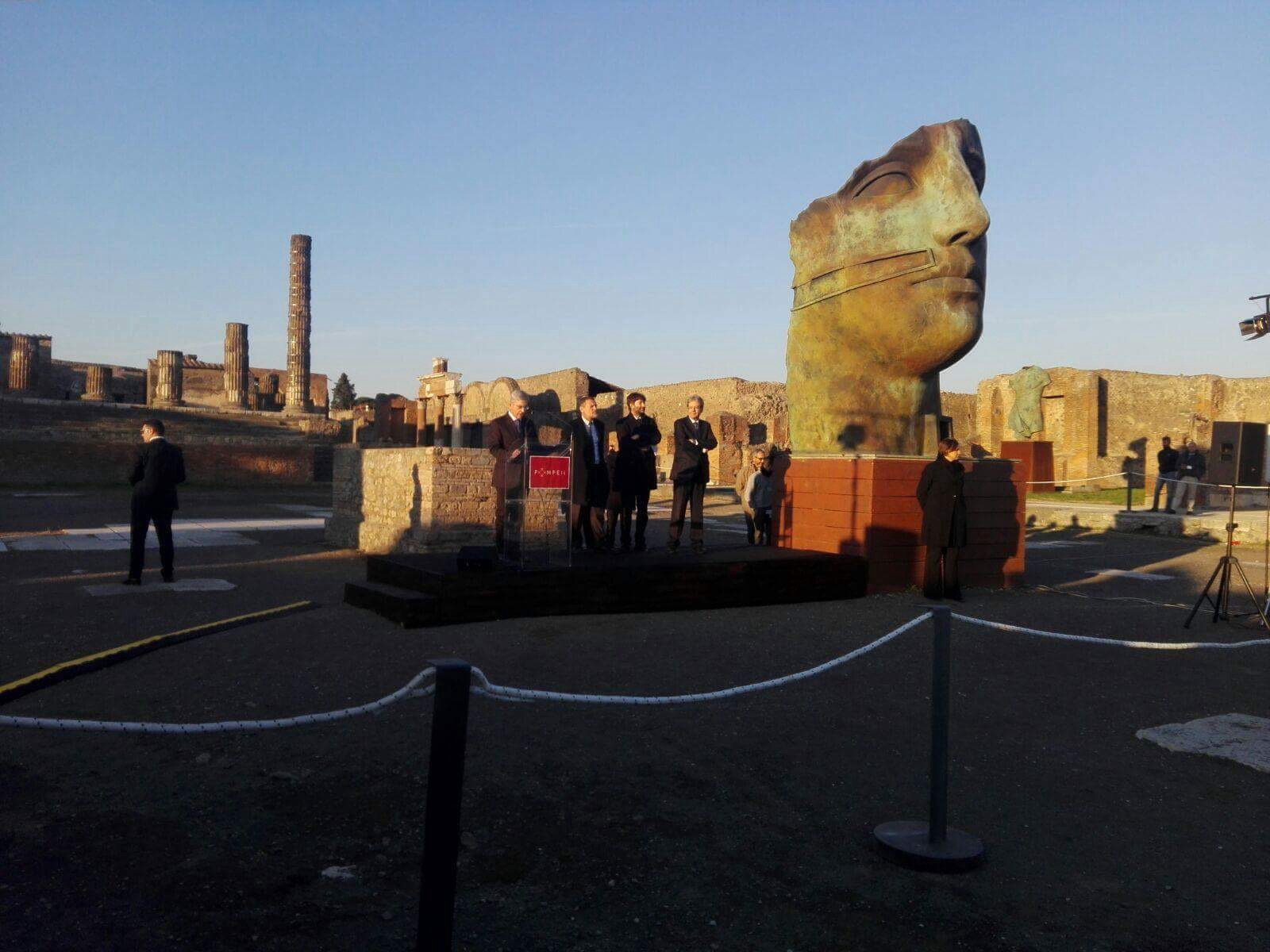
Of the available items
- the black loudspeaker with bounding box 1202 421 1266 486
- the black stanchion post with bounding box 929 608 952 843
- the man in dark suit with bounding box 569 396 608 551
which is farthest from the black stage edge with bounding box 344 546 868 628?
the black stanchion post with bounding box 929 608 952 843

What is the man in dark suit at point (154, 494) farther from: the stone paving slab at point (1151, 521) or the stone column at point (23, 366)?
the stone column at point (23, 366)

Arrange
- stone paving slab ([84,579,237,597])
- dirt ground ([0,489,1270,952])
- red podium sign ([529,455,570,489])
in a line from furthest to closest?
stone paving slab ([84,579,237,597]) < red podium sign ([529,455,570,489]) < dirt ground ([0,489,1270,952])

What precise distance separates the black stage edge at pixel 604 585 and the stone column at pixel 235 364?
1824 inches

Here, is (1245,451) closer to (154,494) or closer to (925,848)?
(925,848)

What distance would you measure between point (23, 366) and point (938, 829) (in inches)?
2004

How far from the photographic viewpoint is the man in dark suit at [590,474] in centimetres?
930

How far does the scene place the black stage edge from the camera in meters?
7.48

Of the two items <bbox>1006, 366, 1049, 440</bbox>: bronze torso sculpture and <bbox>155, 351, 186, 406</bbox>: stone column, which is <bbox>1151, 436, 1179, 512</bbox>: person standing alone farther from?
<bbox>155, 351, 186, 406</bbox>: stone column

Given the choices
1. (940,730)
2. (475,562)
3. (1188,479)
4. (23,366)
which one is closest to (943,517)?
(475,562)

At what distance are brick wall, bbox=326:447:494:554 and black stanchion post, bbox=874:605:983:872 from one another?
27.3 feet

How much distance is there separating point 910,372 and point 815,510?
1705 millimetres

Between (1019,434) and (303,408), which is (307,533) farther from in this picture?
(303,408)

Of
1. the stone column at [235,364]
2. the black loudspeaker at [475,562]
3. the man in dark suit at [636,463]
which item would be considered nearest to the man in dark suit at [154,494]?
the black loudspeaker at [475,562]

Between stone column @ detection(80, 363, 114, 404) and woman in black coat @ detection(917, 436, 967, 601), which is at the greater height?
stone column @ detection(80, 363, 114, 404)
